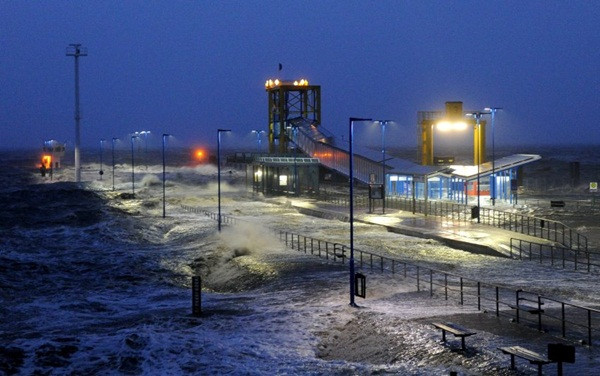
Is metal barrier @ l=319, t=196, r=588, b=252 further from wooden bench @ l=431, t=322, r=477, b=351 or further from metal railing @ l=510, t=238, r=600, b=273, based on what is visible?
wooden bench @ l=431, t=322, r=477, b=351

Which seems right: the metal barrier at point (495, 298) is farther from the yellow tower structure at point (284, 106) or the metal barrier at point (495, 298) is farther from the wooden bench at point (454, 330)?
the yellow tower structure at point (284, 106)

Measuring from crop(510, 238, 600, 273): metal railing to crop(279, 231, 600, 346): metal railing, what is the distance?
5.89m

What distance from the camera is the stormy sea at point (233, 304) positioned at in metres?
18.1

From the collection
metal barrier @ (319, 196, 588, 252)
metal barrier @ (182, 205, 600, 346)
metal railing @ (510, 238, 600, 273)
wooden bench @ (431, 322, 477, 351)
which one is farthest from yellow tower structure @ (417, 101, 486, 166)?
wooden bench @ (431, 322, 477, 351)

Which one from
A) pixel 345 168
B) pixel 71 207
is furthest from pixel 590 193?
pixel 71 207

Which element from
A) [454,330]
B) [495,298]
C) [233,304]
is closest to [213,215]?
[233,304]

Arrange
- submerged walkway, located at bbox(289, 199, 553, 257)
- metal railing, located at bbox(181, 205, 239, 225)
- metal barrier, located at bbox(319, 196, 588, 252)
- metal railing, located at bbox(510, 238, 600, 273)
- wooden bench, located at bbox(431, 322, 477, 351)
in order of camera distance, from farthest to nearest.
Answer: metal railing, located at bbox(181, 205, 239, 225)
metal barrier, located at bbox(319, 196, 588, 252)
submerged walkway, located at bbox(289, 199, 553, 257)
metal railing, located at bbox(510, 238, 600, 273)
wooden bench, located at bbox(431, 322, 477, 351)

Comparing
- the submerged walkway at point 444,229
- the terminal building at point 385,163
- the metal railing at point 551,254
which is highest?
the terminal building at point 385,163

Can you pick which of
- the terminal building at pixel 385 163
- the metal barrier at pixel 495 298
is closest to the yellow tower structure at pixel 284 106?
the terminal building at pixel 385 163

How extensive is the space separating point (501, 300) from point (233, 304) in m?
8.99

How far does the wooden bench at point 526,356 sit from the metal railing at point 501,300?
7.36 feet

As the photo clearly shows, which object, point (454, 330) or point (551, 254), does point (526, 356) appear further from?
point (551, 254)

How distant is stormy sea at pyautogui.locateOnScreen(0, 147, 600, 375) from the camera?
18.1 metres

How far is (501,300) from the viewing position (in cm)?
2316
